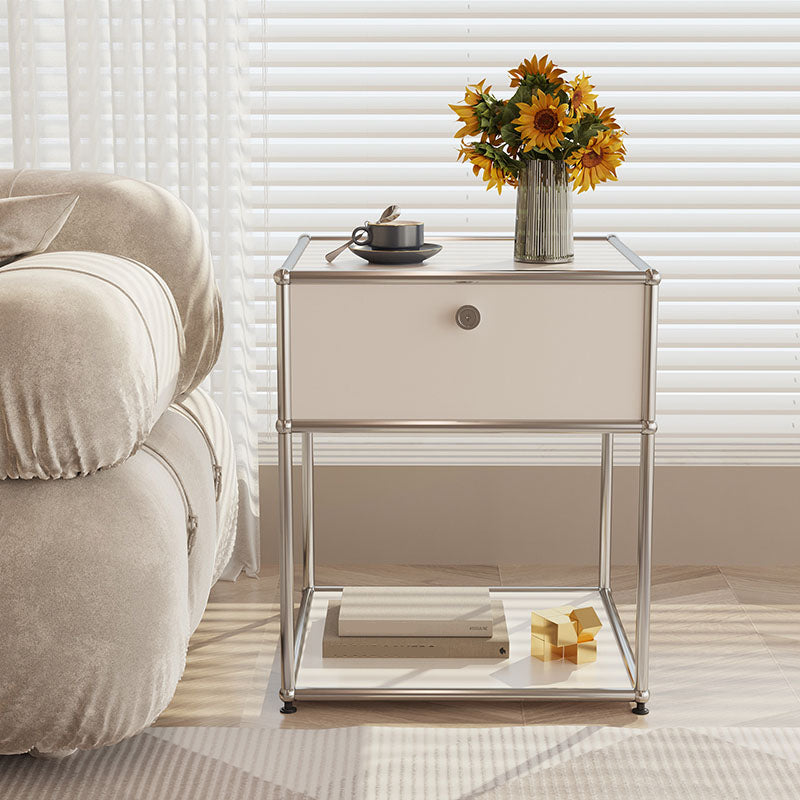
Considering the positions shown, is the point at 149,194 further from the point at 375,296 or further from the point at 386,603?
the point at 386,603

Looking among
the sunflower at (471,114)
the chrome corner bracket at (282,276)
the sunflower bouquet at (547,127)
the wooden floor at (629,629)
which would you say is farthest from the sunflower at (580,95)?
the wooden floor at (629,629)

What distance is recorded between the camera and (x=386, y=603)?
65.4 inches

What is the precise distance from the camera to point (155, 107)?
6.24ft

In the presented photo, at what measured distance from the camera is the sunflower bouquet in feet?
4.60

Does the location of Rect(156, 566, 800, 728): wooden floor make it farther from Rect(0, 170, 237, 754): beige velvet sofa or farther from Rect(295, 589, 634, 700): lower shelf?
Rect(0, 170, 237, 754): beige velvet sofa

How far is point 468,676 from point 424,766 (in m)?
0.20

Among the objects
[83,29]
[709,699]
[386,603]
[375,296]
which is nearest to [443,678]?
[386,603]

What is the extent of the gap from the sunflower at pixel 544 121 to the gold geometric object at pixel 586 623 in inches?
25.7

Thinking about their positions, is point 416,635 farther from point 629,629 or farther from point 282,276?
point 282,276

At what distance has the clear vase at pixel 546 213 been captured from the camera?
1.46 m

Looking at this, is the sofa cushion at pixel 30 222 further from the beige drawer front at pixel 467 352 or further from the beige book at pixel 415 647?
the beige book at pixel 415 647

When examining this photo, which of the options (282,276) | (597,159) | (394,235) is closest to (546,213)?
(597,159)

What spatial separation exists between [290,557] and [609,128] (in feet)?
2.22

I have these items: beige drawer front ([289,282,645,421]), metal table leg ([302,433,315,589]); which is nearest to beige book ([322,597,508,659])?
metal table leg ([302,433,315,589])
